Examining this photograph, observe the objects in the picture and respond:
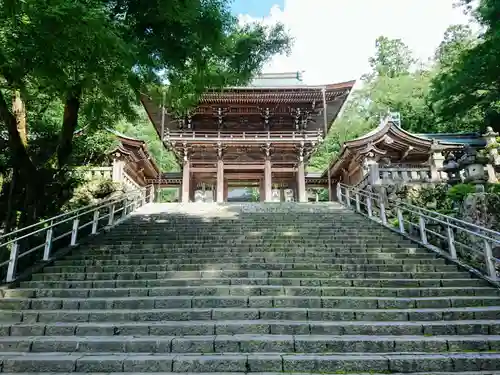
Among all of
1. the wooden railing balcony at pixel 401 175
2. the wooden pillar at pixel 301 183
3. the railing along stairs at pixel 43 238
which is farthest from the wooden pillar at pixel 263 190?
the railing along stairs at pixel 43 238

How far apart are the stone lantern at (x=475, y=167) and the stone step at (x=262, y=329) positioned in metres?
6.18

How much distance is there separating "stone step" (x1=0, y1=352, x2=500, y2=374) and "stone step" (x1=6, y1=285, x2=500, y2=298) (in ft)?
5.32

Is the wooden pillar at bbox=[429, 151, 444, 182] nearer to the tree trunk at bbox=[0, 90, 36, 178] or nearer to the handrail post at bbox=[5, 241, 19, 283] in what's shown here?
the tree trunk at bbox=[0, 90, 36, 178]

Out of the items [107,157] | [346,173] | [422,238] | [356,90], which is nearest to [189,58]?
[422,238]

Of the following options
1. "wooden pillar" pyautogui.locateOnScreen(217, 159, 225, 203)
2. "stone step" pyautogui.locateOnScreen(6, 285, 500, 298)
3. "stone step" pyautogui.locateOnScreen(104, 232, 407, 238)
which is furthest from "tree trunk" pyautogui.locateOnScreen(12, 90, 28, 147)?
"wooden pillar" pyautogui.locateOnScreen(217, 159, 225, 203)

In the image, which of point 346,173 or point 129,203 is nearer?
point 129,203

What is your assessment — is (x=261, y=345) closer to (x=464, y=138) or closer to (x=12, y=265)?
(x=12, y=265)

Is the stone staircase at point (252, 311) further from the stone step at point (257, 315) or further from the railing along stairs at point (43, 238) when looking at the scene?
the railing along stairs at point (43, 238)

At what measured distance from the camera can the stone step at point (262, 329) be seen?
14.0 feet

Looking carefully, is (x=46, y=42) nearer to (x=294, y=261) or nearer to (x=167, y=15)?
(x=167, y=15)

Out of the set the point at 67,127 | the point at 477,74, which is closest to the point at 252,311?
the point at 67,127

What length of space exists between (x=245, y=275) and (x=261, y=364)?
2475 mm

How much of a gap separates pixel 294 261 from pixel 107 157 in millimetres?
10844

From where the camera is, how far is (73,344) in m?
4.00
